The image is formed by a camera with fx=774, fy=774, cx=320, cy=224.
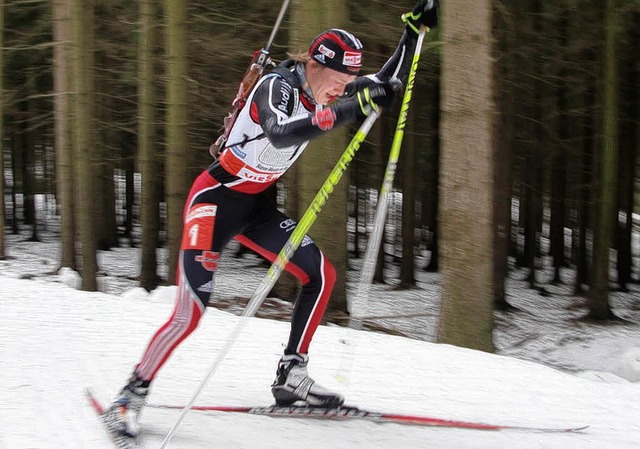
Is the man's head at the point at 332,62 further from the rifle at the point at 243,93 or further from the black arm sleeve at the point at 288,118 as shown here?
the rifle at the point at 243,93

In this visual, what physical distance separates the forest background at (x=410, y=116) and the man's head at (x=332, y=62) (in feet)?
10.2

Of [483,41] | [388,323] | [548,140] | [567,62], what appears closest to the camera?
[483,41]

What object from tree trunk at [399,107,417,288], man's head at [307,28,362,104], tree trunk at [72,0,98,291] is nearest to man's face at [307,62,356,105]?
man's head at [307,28,362,104]

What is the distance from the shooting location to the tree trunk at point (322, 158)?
9.20 m

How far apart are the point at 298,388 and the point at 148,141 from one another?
8.83 metres

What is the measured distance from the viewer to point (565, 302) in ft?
62.7

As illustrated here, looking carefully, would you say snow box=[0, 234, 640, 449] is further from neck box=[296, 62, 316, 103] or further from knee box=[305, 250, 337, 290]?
neck box=[296, 62, 316, 103]

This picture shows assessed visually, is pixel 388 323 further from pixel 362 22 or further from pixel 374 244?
pixel 374 244

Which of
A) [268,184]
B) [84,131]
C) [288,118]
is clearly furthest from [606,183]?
[288,118]

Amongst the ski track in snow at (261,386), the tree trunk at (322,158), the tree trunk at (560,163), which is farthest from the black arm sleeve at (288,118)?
the tree trunk at (560,163)

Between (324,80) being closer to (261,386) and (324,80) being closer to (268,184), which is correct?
(268,184)

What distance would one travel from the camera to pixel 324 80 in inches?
167

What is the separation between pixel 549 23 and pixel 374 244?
42.7ft

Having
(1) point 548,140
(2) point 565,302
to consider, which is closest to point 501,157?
(1) point 548,140
